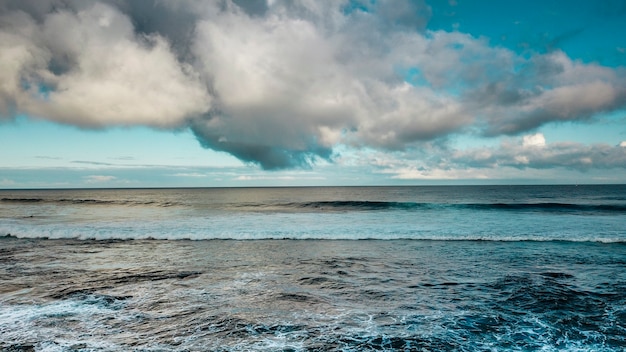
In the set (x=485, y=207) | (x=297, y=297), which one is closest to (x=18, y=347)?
(x=297, y=297)

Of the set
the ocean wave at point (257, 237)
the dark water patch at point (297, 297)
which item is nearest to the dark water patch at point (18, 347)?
the dark water patch at point (297, 297)

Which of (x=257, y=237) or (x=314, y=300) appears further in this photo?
(x=257, y=237)

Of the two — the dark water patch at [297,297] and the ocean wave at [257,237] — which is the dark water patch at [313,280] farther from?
the ocean wave at [257,237]

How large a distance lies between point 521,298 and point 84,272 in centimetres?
1473

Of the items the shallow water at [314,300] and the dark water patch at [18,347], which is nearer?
the dark water patch at [18,347]


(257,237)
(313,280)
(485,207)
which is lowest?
(257,237)

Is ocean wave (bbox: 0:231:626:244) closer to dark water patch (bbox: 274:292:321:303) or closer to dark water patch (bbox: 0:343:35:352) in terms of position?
dark water patch (bbox: 274:292:321:303)

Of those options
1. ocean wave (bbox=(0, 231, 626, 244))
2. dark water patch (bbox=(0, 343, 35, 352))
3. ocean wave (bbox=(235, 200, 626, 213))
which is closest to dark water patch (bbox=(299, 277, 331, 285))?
dark water patch (bbox=(0, 343, 35, 352))

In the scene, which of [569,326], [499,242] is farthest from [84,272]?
[499,242]

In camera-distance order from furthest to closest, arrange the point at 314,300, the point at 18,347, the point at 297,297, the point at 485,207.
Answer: the point at 485,207 < the point at 297,297 < the point at 314,300 < the point at 18,347

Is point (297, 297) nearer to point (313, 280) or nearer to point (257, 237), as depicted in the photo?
point (313, 280)

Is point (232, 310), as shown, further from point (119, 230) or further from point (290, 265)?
point (119, 230)

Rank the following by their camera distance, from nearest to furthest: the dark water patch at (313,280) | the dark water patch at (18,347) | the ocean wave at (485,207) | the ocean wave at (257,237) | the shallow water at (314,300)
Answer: the dark water patch at (18,347), the shallow water at (314,300), the dark water patch at (313,280), the ocean wave at (257,237), the ocean wave at (485,207)

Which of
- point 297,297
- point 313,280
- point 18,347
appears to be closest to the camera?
point 18,347
